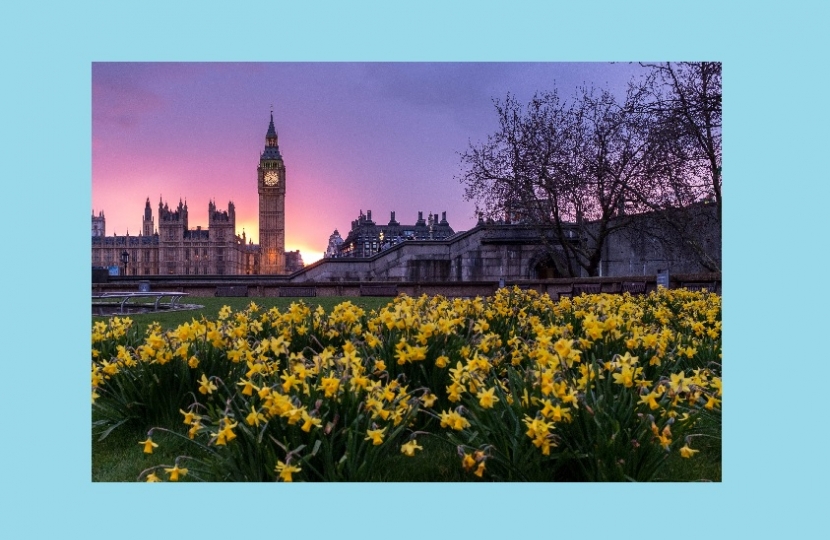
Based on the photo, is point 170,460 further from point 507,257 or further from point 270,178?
point 507,257

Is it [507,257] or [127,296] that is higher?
[507,257]

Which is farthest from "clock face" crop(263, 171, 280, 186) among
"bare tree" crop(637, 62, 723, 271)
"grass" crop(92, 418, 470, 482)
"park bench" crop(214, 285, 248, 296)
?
"park bench" crop(214, 285, 248, 296)

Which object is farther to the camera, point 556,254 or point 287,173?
point 556,254

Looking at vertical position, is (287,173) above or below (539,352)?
above

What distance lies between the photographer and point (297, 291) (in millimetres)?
14617

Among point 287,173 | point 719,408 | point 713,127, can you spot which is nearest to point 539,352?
point 719,408

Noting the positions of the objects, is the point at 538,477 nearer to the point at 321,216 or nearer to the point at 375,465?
the point at 375,465

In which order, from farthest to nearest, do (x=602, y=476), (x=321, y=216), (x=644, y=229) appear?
(x=644, y=229), (x=321, y=216), (x=602, y=476)

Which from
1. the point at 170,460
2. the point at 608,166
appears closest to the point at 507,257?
the point at 608,166

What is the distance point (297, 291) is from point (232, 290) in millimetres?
1780

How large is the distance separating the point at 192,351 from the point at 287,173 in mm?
1981

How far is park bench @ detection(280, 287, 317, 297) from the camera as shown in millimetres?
14414

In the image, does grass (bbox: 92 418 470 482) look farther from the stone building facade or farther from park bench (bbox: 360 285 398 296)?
park bench (bbox: 360 285 398 296)

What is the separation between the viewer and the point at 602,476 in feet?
8.24
